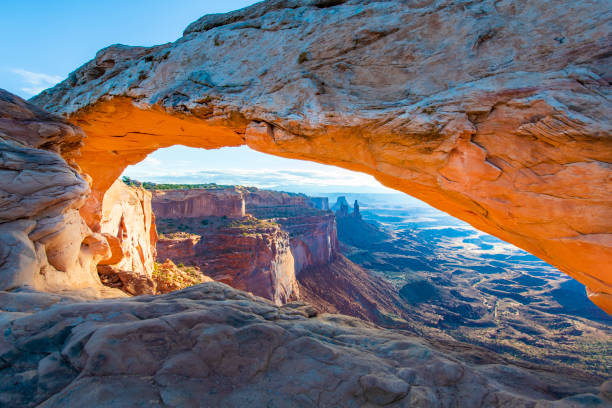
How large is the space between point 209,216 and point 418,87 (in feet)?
112

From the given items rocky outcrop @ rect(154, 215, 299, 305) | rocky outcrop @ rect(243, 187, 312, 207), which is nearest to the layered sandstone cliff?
rocky outcrop @ rect(154, 215, 299, 305)

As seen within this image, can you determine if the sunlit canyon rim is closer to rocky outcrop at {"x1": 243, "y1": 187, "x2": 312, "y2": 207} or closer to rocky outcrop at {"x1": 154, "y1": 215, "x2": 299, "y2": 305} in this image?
rocky outcrop at {"x1": 154, "y1": 215, "x2": 299, "y2": 305}

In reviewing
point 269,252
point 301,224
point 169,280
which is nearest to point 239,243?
point 269,252

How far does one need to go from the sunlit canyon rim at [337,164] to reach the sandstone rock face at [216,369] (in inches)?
0.9

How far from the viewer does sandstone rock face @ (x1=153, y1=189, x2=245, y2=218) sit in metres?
34.3

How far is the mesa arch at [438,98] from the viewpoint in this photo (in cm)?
490

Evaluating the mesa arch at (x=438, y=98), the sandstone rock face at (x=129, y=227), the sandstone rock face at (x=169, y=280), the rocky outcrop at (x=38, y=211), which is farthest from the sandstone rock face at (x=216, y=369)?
the sandstone rock face at (x=169, y=280)

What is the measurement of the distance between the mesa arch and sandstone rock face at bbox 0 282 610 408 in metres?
3.02

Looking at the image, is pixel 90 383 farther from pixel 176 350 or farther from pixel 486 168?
pixel 486 168

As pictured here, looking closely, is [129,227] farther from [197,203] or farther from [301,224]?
[301,224]

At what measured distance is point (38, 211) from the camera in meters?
6.42

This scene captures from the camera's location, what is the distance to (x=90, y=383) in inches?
116

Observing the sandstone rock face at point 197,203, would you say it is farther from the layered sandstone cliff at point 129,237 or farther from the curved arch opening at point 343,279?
the layered sandstone cliff at point 129,237

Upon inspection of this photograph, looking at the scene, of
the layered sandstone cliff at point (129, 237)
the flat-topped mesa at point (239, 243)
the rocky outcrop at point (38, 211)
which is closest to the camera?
the rocky outcrop at point (38, 211)
